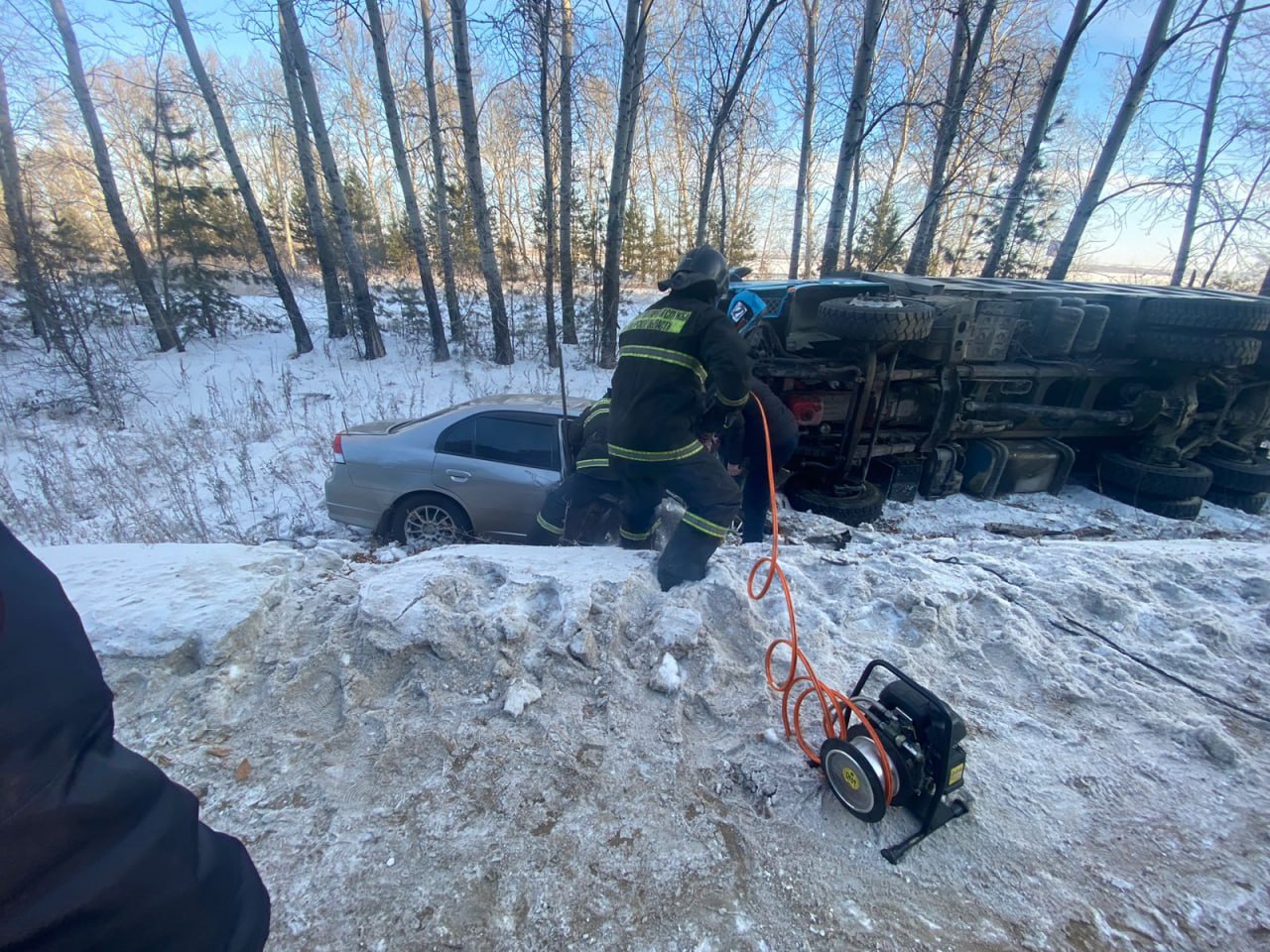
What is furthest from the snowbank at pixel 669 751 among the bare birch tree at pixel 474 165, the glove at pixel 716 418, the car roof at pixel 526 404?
the bare birch tree at pixel 474 165

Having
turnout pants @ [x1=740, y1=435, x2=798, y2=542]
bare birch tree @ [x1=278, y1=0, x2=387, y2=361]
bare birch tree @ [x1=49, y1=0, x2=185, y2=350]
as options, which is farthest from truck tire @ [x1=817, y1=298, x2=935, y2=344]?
bare birch tree @ [x1=49, y1=0, x2=185, y2=350]

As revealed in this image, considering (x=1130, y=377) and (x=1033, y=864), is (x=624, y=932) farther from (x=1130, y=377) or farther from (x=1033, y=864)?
(x=1130, y=377)

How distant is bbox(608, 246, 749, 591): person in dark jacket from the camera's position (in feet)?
10.5

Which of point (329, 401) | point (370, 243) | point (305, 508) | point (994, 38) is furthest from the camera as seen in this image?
point (370, 243)

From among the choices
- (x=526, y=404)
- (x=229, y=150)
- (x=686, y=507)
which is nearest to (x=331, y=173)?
(x=229, y=150)

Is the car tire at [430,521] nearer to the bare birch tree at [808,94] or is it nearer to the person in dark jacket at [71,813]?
the person in dark jacket at [71,813]

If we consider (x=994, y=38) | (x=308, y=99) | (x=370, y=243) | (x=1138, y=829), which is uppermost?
(x=994, y=38)

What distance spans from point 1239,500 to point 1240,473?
337 mm

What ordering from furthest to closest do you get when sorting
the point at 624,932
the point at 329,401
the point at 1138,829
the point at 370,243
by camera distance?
the point at 370,243 → the point at 329,401 → the point at 1138,829 → the point at 624,932

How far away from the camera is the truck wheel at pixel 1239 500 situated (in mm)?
6594

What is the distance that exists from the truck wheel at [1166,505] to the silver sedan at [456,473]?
643cm

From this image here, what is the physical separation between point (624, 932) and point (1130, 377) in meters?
8.19

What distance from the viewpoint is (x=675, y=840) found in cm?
190

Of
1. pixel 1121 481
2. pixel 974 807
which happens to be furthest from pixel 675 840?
pixel 1121 481
